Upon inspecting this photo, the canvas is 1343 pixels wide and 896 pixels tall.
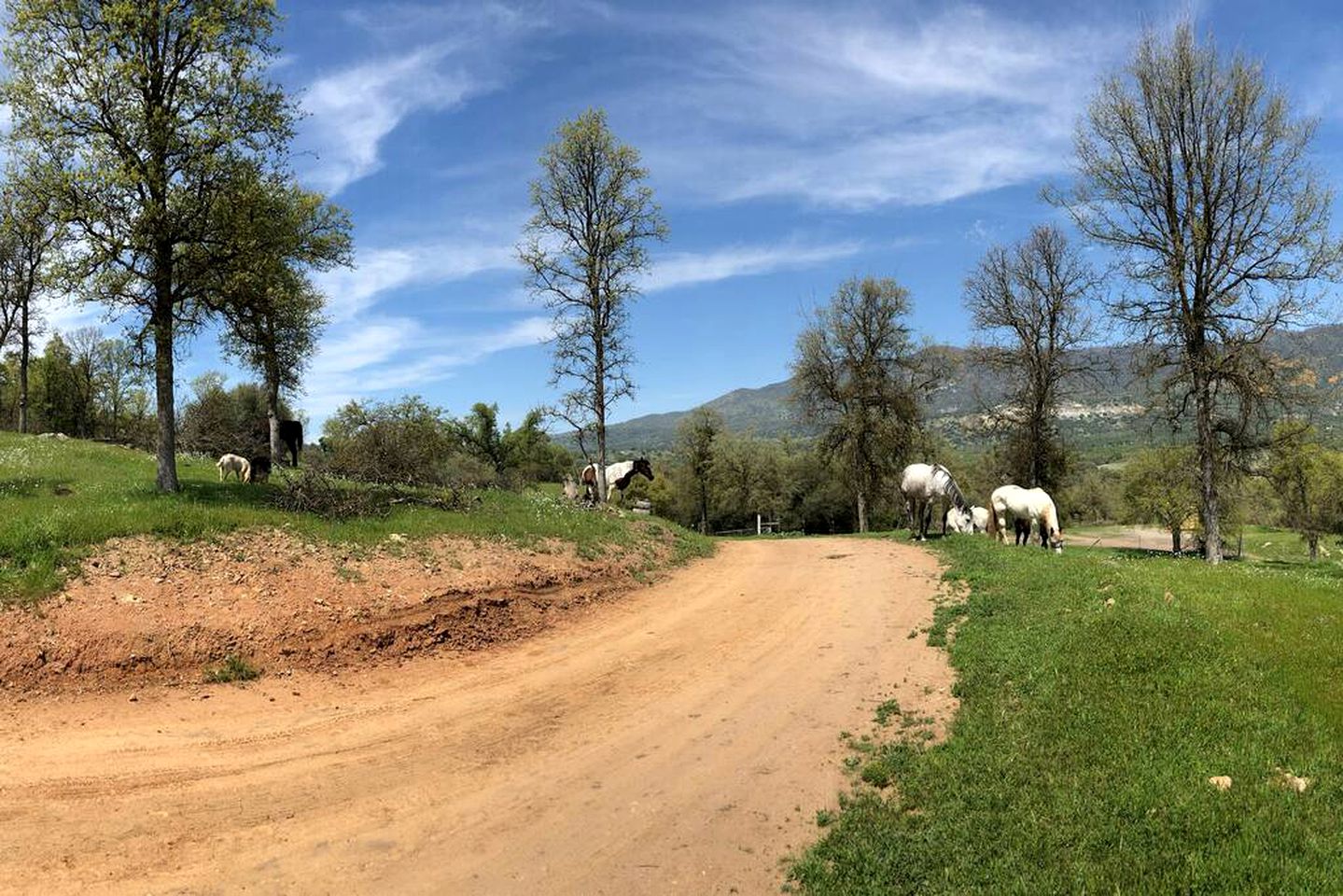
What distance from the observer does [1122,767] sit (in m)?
6.66

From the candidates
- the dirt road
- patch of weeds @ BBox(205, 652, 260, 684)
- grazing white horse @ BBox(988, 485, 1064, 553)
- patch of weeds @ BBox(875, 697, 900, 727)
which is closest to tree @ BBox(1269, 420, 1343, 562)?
grazing white horse @ BBox(988, 485, 1064, 553)

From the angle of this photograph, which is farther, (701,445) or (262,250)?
(701,445)

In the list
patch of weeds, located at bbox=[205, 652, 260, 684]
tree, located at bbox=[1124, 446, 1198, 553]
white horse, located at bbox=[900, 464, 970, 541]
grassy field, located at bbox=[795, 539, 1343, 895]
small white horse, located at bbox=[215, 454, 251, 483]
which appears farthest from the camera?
tree, located at bbox=[1124, 446, 1198, 553]

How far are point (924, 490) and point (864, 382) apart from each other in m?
17.2

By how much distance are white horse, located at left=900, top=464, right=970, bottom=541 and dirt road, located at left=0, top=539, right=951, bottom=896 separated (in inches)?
499

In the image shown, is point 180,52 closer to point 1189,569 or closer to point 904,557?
point 904,557

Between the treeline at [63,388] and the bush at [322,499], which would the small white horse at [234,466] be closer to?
the bush at [322,499]

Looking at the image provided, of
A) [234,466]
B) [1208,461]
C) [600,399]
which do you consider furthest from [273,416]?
[1208,461]

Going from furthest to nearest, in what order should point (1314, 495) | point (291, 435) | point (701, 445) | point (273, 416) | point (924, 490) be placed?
point (701, 445) → point (1314, 495) → point (291, 435) → point (273, 416) → point (924, 490)

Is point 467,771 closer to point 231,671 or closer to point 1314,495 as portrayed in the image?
point 231,671

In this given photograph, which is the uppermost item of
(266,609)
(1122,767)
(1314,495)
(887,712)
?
(266,609)

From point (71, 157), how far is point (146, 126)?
165 cm

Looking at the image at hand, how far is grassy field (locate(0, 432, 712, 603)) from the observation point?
1139cm

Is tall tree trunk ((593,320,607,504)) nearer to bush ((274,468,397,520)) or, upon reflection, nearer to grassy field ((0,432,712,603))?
grassy field ((0,432,712,603))
